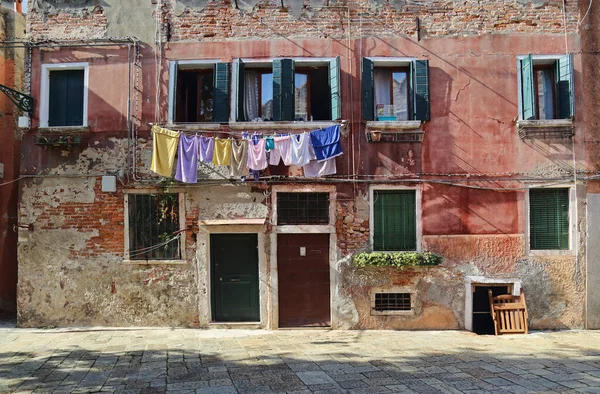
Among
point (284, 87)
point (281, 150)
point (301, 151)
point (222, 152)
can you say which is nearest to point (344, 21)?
point (284, 87)

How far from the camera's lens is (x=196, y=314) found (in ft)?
29.6

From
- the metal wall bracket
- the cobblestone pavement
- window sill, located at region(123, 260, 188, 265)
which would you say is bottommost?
the cobblestone pavement

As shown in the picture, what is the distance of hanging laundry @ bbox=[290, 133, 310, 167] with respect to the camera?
29.0 ft

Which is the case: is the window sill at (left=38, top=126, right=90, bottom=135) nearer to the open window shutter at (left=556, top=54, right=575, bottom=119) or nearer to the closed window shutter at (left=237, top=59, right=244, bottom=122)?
the closed window shutter at (left=237, top=59, right=244, bottom=122)

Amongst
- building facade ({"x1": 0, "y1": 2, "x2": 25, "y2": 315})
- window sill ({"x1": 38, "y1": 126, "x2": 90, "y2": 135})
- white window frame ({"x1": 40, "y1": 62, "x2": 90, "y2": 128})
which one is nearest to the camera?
window sill ({"x1": 38, "y1": 126, "x2": 90, "y2": 135})

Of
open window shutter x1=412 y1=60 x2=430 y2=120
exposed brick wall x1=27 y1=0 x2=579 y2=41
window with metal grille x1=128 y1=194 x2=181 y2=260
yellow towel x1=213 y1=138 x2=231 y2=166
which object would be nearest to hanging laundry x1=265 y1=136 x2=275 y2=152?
yellow towel x1=213 y1=138 x2=231 y2=166

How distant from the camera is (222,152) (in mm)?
8906

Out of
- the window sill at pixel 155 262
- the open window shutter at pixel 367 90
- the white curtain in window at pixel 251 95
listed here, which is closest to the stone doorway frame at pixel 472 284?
the open window shutter at pixel 367 90

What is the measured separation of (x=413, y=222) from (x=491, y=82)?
3202 mm

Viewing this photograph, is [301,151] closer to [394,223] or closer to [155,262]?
[394,223]

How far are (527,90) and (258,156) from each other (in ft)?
17.8

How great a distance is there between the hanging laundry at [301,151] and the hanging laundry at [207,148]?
1562 millimetres

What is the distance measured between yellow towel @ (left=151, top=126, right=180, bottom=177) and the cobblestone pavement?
122 inches

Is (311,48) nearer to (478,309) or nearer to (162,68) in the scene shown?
(162,68)
